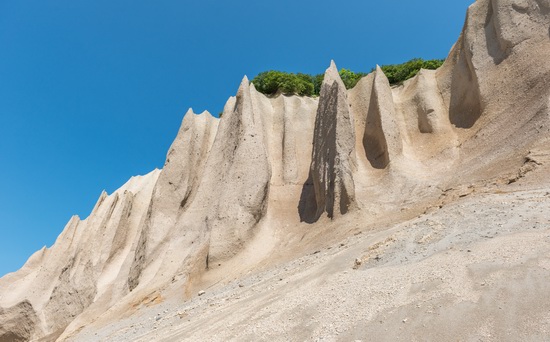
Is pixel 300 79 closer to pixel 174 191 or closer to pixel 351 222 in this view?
pixel 174 191

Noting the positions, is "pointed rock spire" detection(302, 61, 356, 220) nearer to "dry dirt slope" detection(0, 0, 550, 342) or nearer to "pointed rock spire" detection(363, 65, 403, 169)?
"dry dirt slope" detection(0, 0, 550, 342)

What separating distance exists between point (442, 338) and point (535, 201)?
4.33 m

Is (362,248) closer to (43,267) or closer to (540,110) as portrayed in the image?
(540,110)

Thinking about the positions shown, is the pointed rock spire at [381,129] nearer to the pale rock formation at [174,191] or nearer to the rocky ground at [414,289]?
the rocky ground at [414,289]

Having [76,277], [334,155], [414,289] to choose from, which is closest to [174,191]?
[76,277]

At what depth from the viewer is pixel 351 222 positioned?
11.2m

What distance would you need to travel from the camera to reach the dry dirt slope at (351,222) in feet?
18.2

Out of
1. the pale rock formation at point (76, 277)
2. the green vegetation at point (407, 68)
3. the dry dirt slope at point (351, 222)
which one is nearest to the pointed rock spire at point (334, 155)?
the dry dirt slope at point (351, 222)

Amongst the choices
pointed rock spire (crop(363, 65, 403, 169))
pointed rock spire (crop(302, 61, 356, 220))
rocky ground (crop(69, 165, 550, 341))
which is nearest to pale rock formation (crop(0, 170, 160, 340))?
pointed rock spire (crop(302, 61, 356, 220))

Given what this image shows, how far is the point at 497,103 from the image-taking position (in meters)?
12.9

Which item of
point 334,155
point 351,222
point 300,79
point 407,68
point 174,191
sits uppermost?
point 300,79

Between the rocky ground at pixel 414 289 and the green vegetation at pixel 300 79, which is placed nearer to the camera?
the rocky ground at pixel 414 289

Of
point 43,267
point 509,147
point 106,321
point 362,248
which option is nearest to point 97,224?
point 43,267

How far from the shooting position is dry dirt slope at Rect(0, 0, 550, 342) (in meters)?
5.56
